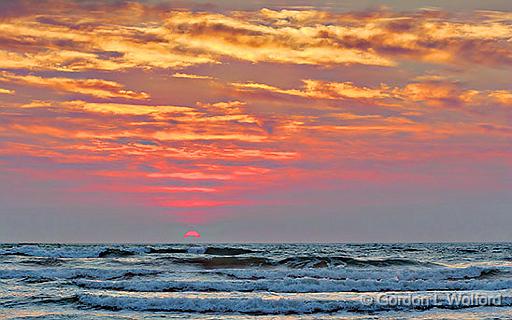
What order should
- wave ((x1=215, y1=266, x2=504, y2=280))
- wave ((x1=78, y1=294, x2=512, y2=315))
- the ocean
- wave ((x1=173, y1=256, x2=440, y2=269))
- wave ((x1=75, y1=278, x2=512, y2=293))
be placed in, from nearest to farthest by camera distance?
the ocean, wave ((x1=78, y1=294, x2=512, y2=315)), wave ((x1=75, y1=278, x2=512, y2=293)), wave ((x1=215, y1=266, x2=504, y2=280)), wave ((x1=173, y1=256, x2=440, y2=269))

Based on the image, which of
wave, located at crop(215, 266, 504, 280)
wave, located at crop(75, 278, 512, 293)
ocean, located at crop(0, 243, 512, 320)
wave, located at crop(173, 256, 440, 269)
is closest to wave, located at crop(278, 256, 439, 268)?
wave, located at crop(173, 256, 440, 269)

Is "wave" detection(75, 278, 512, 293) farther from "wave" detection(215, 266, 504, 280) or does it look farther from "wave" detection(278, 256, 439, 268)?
"wave" detection(278, 256, 439, 268)

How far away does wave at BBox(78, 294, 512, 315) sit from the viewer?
1903 centimetres

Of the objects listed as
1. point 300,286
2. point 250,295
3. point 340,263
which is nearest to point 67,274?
point 250,295

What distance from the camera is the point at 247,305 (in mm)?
19516

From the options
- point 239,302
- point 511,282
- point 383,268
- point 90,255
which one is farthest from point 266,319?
point 90,255

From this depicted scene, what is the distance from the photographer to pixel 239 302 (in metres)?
19.7

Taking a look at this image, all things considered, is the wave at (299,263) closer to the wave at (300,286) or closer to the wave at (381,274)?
the wave at (381,274)

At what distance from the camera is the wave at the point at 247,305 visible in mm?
19031

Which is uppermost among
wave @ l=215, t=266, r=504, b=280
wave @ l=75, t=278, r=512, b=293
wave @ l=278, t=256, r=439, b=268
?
wave @ l=278, t=256, r=439, b=268

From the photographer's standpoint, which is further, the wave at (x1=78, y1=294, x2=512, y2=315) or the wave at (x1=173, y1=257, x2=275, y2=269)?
the wave at (x1=173, y1=257, x2=275, y2=269)

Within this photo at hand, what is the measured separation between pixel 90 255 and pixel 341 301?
30.6 metres

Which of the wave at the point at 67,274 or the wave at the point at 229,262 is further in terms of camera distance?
the wave at the point at 229,262

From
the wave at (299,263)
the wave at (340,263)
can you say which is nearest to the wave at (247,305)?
the wave at (299,263)
